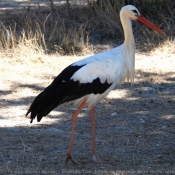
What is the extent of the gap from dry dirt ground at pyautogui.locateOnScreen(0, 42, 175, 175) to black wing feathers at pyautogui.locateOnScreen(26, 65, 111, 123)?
505 mm

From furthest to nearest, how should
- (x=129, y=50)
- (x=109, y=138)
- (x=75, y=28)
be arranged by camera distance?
(x=75, y=28) → (x=109, y=138) → (x=129, y=50)

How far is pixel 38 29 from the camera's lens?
10.5 meters

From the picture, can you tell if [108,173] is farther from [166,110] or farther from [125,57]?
[166,110]

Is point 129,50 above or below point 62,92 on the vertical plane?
above

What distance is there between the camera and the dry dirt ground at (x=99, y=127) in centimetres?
562

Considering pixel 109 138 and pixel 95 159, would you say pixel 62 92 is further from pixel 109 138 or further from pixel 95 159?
pixel 109 138

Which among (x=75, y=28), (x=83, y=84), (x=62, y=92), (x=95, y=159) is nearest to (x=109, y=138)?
(x=95, y=159)

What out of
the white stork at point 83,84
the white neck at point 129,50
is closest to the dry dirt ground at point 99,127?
the white stork at point 83,84

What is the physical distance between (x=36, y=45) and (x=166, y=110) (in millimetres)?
A: 3070

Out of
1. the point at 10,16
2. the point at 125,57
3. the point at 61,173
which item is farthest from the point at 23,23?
the point at 61,173

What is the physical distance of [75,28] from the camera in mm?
10727

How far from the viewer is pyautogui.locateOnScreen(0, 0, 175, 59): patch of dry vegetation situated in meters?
9.74

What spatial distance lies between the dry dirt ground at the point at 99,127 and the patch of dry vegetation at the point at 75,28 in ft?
1.30

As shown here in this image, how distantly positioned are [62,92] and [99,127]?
1316 millimetres
